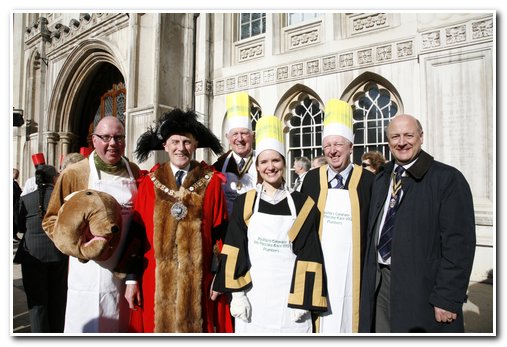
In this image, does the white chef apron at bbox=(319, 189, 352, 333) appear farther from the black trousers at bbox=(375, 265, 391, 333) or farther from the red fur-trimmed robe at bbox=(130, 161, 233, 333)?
the red fur-trimmed robe at bbox=(130, 161, 233, 333)

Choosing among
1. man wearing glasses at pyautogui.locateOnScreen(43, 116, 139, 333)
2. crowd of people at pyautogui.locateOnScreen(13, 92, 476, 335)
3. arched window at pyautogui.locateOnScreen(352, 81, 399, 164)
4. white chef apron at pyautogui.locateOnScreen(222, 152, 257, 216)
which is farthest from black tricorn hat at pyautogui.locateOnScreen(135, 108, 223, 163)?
arched window at pyautogui.locateOnScreen(352, 81, 399, 164)

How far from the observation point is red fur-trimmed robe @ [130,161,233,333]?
2.48 m

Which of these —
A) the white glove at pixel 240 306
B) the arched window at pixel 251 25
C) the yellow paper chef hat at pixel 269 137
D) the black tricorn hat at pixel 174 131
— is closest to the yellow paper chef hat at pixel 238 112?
the black tricorn hat at pixel 174 131

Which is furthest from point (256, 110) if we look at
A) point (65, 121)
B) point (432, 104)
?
point (65, 121)

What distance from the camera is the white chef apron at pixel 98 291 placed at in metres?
2.69

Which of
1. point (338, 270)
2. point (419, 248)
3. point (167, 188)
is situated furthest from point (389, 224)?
point (167, 188)

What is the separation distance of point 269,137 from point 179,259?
1.06m

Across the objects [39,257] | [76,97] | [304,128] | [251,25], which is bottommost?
[39,257]

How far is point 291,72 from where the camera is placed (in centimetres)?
779

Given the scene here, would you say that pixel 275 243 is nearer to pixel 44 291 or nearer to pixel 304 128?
pixel 44 291

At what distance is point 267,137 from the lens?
2.64 m

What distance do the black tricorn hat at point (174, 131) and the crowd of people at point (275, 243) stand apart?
10mm

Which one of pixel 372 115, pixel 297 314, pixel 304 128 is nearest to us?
pixel 297 314

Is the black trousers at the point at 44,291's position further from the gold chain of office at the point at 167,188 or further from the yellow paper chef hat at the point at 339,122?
the yellow paper chef hat at the point at 339,122
